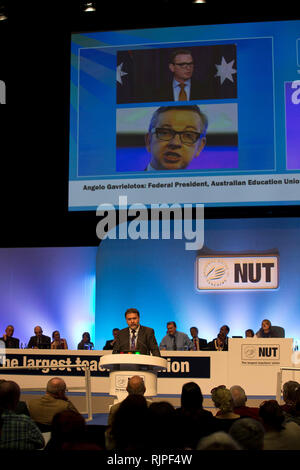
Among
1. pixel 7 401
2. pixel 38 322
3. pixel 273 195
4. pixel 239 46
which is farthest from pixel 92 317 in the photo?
pixel 7 401

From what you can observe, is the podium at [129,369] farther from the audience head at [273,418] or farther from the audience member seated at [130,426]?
the audience member seated at [130,426]

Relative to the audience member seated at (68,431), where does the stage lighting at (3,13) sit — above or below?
above

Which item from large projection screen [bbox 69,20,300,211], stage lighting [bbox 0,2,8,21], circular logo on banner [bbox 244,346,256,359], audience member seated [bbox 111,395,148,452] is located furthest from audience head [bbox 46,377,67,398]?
stage lighting [bbox 0,2,8,21]

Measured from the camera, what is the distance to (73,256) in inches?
508

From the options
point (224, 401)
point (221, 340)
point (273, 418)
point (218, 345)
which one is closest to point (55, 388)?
point (224, 401)

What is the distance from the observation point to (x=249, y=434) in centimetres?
282

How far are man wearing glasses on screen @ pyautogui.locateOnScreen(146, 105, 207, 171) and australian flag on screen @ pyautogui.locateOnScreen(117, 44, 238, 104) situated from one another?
0.73ft

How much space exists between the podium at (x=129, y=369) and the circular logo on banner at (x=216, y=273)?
5.95 metres

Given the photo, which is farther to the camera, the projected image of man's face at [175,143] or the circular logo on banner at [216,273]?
the circular logo on banner at [216,273]

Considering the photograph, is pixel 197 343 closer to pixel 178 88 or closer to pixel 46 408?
pixel 178 88

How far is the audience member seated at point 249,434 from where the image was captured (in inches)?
110

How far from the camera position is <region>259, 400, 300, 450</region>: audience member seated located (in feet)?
11.0

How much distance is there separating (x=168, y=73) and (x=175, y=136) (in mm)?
890

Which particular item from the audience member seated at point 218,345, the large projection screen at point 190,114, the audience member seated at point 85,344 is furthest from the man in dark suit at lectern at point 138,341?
the audience member seated at point 85,344
